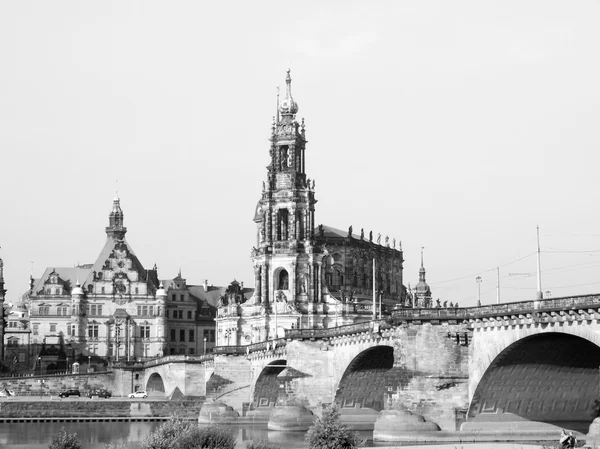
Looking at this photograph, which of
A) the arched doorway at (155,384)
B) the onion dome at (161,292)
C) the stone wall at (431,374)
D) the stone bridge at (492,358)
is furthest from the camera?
the onion dome at (161,292)

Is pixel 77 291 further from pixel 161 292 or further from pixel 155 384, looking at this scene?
pixel 155 384

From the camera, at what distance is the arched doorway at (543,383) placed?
77062 mm

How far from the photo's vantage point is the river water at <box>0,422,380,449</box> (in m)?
90.2

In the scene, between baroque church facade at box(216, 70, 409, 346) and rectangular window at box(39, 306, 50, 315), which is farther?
rectangular window at box(39, 306, 50, 315)

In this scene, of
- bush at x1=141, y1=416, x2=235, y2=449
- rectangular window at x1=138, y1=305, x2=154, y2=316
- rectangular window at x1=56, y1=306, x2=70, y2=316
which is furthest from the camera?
rectangular window at x1=138, y1=305, x2=154, y2=316

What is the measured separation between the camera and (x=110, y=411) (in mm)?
124500

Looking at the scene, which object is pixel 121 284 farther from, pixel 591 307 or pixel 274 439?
pixel 591 307

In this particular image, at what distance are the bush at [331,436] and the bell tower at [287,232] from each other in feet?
296

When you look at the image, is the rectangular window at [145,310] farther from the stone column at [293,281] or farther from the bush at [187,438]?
the bush at [187,438]

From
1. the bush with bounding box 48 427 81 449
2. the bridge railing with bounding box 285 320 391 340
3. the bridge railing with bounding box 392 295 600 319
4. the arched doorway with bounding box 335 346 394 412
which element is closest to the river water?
the arched doorway with bounding box 335 346 394 412

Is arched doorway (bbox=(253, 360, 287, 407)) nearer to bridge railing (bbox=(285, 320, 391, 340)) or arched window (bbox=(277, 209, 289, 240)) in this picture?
bridge railing (bbox=(285, 320, 391, 340))

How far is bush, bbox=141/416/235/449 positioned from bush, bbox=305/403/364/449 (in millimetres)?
4390

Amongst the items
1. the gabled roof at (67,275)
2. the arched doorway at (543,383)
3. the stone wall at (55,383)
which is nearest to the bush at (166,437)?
the arched doorway at (543,383)

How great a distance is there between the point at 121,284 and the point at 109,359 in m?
10.5
